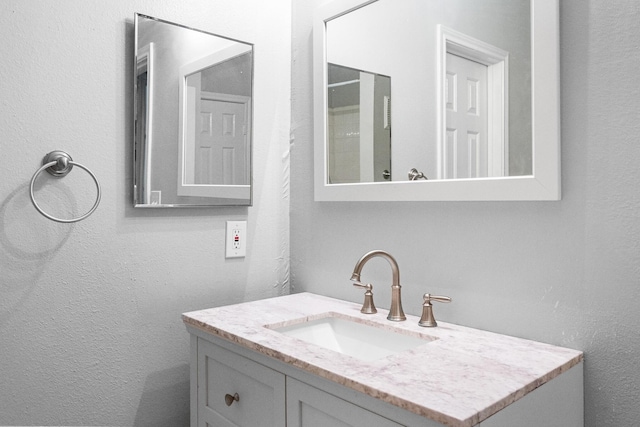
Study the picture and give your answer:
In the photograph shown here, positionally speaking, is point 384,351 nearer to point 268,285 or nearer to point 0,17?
point 268,285

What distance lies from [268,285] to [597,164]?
3.55 ft

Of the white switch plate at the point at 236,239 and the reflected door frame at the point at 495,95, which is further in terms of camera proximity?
the white switch plate at the point at 236,239

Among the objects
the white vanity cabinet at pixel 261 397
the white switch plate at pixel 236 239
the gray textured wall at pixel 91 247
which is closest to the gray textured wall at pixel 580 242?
the white vanity cabinet at pixel 261 397

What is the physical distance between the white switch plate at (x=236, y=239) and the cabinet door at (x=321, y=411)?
2.16 feet

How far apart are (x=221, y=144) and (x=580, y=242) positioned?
3.43 feet

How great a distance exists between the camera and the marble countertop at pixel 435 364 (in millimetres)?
739

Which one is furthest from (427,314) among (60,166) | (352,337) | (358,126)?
(60,166)

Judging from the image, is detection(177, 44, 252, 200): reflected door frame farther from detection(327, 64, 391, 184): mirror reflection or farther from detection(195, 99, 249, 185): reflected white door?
detection(327, 64, 391, 184): mirror reflection

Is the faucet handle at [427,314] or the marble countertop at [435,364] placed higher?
the faucet handle at [427,314]

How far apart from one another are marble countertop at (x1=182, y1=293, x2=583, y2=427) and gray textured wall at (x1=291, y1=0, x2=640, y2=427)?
0.22 ft

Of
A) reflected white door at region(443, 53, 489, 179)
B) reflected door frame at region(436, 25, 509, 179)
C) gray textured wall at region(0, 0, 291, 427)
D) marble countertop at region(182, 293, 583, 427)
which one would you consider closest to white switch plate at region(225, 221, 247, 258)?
gray textured wall at region(0, 0, 291, 427)

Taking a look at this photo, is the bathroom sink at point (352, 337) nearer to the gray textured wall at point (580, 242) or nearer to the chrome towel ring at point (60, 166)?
the gray textured wall at point (580, 242)

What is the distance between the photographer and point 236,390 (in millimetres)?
1136

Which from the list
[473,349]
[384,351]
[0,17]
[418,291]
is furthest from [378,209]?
[0,17]
